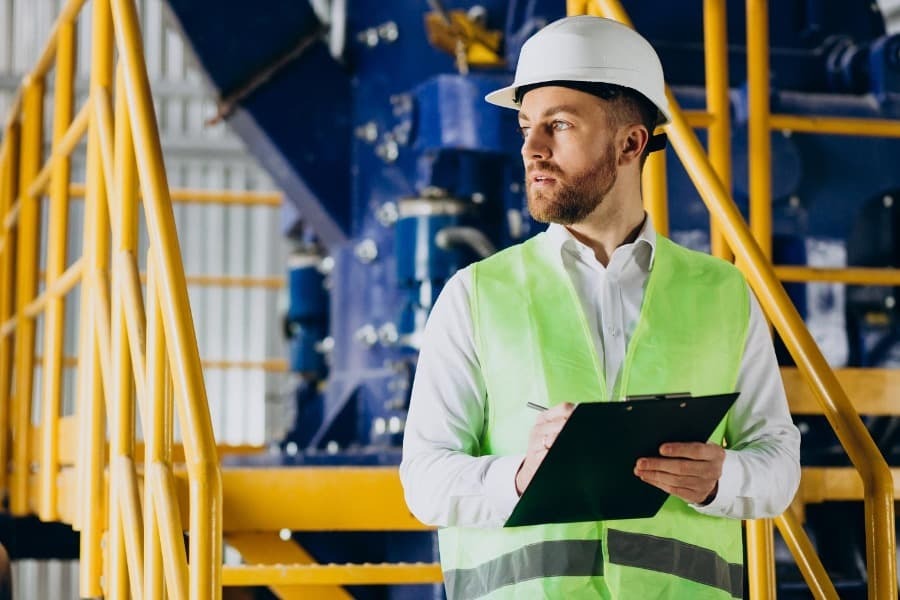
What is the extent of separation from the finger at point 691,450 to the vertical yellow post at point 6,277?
3896mm

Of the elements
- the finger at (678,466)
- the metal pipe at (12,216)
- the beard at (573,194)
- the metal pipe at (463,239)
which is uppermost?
the metal pipe at (12,216)

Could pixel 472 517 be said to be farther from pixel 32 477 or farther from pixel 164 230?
pixel 32 477

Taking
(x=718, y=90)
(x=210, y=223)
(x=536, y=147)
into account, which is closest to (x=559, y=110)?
(x=536, y=147)

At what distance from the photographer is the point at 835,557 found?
4379 mm

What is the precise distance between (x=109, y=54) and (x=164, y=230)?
132 cm

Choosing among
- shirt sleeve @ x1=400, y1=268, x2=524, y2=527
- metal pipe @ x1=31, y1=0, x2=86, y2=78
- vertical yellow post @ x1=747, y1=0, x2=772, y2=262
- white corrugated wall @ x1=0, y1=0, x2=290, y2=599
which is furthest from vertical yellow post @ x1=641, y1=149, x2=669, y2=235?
white corrugated wall @ x1=0, y1=0, x2=290, y2=599

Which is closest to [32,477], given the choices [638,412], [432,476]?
[432,476]

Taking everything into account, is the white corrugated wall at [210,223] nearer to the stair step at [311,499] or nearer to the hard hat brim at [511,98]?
the stair step at [311,499]

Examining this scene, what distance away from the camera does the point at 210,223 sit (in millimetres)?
15711

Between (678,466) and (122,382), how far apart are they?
1703 millimetres

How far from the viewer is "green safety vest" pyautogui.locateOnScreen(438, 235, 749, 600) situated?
91.7 inches

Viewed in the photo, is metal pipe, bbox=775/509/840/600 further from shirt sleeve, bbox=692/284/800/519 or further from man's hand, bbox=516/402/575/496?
man's hand, bbox=516/402/575/496

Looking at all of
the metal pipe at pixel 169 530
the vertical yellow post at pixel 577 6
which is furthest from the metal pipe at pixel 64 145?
the metal pipe at pixel 169 530

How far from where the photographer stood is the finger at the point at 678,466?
219cm
